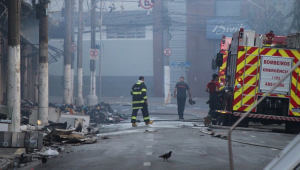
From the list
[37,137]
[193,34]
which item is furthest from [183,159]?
[193,34]

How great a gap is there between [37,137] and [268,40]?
267 inches

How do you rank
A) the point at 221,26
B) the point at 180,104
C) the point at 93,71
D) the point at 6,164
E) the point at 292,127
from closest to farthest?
the point at 6,164
the point at 292,127
the point at 180,104
the point at 93,71
the point at 221,26

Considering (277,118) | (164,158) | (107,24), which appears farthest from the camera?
(107,24)

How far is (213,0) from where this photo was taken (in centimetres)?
4131

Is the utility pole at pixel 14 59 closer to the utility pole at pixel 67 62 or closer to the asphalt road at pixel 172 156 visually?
the asphalt road at pixel 172 156

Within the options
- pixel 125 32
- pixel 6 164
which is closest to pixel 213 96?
pixel 6 164

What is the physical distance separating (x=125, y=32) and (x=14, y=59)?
33.9m

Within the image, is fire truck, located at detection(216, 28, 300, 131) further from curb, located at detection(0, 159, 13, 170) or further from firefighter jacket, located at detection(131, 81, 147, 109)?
curb, located at detection(0, 159, 13, 170)

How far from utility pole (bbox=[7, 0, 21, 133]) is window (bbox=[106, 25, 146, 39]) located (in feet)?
109

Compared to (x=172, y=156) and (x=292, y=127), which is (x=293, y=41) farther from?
(x=172, y=156)

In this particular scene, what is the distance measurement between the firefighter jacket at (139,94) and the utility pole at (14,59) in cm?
506

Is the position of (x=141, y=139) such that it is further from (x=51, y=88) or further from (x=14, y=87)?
(x=51, y=88)

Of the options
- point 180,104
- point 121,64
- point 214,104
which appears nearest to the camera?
point 214,104

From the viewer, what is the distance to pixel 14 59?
37.4 ft
